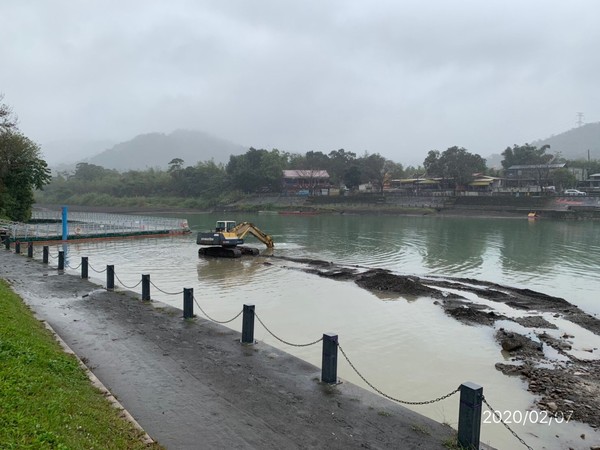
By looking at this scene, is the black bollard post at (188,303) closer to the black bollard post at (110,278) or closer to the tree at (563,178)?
the black bollard post at (110,278)

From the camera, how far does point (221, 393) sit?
8172mm

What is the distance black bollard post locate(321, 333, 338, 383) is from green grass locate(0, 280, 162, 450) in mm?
3650

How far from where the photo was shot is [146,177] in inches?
5591

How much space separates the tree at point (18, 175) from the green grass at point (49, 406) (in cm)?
3878

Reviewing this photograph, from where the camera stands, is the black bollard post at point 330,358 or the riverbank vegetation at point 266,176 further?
the riverbank vegetation at point 266,176

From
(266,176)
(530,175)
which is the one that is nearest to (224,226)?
(266,176)

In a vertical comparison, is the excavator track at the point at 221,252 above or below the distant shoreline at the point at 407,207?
below

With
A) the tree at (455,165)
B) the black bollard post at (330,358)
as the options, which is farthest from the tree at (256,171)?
the black bollard post at (330,358)

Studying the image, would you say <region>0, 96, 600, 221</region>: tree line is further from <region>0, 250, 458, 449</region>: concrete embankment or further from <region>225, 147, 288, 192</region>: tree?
<region>0, 250, 458, 449</region>: concrete embankment

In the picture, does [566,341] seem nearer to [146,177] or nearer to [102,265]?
[102,265]

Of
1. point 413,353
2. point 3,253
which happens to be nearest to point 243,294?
point 413,353

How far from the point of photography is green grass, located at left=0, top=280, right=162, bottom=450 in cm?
511

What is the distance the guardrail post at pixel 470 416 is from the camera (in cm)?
648

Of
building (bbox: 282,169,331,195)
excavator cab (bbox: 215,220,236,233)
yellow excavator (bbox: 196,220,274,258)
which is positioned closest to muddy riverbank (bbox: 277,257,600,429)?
yellow excavator (bbox: 196,220,274,258)
